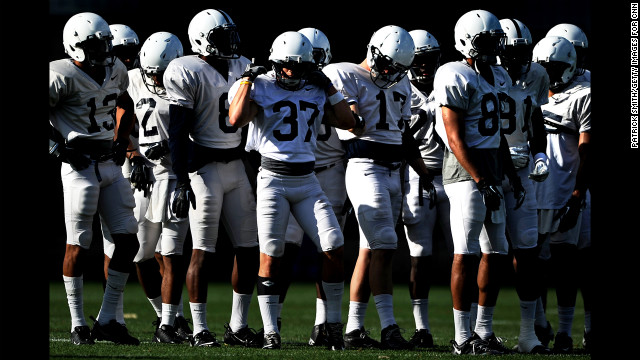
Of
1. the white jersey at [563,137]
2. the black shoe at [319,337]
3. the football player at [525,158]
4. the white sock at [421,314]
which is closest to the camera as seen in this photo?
the football player at [525,158]

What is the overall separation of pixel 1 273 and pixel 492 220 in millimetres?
3171

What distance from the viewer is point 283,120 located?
20.6 ft

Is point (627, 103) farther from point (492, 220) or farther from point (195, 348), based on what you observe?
point (195, 348)

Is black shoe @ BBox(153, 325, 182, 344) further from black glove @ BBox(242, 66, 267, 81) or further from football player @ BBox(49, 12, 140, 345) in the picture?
black glove @ BBox(242, 66, 267, 81)

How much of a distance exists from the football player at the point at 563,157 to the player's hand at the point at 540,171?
59 cm

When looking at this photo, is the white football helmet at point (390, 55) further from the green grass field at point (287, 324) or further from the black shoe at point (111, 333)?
the black shoe at point (111, 333)

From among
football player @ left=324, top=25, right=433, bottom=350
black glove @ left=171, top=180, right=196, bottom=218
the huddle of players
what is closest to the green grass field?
the huddle of players

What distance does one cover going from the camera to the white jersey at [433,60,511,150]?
610 centimetres

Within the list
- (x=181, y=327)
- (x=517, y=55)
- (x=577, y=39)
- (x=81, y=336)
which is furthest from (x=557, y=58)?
(x=81, y=336)

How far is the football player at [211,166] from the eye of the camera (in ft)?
21.3

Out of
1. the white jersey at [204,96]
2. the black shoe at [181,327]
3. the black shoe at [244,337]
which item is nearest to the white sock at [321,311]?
the black shoe at [244,337]

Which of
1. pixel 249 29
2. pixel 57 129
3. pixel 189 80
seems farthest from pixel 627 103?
pixel 249 29

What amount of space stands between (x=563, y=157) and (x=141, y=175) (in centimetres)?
307

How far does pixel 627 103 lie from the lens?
509 cm
